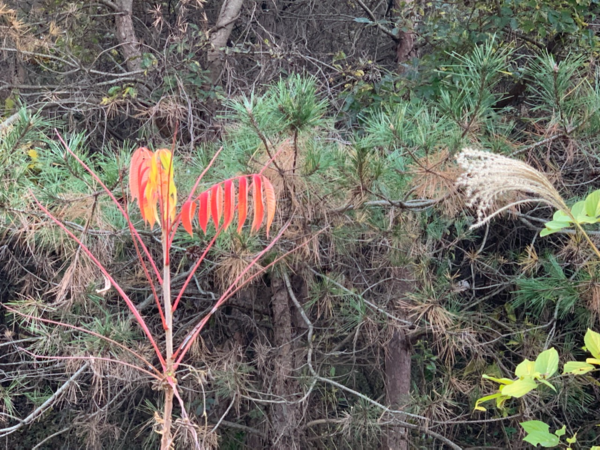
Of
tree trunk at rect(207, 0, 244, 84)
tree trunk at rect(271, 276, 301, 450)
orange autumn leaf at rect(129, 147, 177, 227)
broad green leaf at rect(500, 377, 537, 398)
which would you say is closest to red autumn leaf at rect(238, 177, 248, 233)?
orange autumn leaf at rect(129, 147, 177, 227)

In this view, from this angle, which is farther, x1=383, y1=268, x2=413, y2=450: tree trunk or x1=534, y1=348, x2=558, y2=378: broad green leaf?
x1=383, y1=268, x2=413, y2=450: tree trunk

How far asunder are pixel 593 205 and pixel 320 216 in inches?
42.6

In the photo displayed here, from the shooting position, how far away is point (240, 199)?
1.28 metres

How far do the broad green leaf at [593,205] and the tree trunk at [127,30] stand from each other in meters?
2.42

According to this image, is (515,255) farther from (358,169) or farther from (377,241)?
(358,169)

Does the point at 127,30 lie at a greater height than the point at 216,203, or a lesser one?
lesser

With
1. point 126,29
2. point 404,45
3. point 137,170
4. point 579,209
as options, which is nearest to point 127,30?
point 126,29

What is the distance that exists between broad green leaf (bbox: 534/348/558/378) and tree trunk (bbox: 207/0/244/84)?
86.2 inches

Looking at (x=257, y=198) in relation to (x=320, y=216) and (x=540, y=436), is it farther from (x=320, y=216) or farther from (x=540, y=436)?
(x=320, y=216)

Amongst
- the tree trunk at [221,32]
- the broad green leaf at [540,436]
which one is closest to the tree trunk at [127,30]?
the tree trunk at [221,32]

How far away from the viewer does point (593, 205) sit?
1058 millimetres

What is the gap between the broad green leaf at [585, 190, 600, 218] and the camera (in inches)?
41.4

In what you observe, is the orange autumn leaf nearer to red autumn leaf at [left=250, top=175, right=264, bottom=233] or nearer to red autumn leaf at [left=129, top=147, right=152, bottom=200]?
red autumn leaf at [left=129, top=147, right=152, bottom=200]

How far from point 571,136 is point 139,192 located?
1.21m
